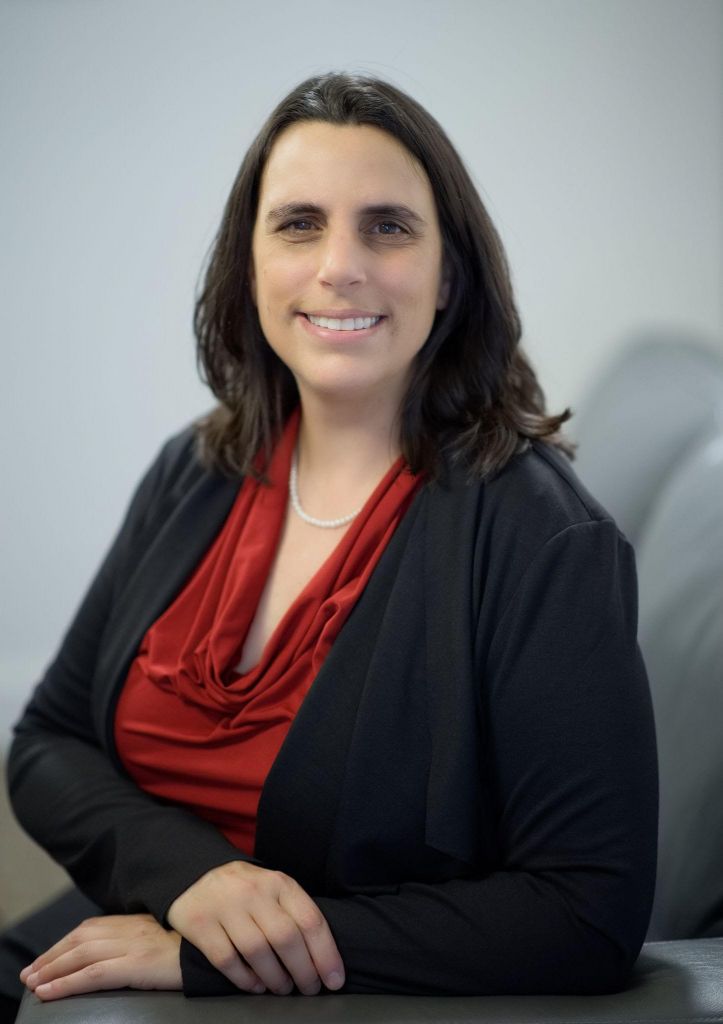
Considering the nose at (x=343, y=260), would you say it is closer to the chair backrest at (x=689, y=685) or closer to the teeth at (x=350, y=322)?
the teeth at (x=350, y=322)

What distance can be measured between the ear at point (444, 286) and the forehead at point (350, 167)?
9 cm

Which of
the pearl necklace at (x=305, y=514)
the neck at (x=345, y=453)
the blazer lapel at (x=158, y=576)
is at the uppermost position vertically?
the neck at (x=345, y=453)

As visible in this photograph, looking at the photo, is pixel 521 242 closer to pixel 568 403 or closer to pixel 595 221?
pixel 595 221

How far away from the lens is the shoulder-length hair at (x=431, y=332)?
1.38 m

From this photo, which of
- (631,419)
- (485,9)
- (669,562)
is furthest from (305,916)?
(485,9)

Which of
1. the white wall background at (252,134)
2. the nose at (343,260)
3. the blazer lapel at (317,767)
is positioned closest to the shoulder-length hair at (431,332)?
the nose at (343,260)

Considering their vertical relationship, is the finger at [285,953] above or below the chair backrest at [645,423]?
below

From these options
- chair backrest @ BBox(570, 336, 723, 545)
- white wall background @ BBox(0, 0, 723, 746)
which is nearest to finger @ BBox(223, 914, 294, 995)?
chair backrest @ BBox(570, 336, 723, 545)

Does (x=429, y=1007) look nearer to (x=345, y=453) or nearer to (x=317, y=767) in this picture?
(x=317, y=767)

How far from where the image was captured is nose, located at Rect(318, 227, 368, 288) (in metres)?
1.35

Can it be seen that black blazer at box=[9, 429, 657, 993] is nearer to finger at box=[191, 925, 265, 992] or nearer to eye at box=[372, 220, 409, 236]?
finger at box=[191, 925, 265, 992]

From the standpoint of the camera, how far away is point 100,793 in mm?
1452

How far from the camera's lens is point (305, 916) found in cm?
117

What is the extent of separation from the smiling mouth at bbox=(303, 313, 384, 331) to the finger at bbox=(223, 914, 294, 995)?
24.9 inches
